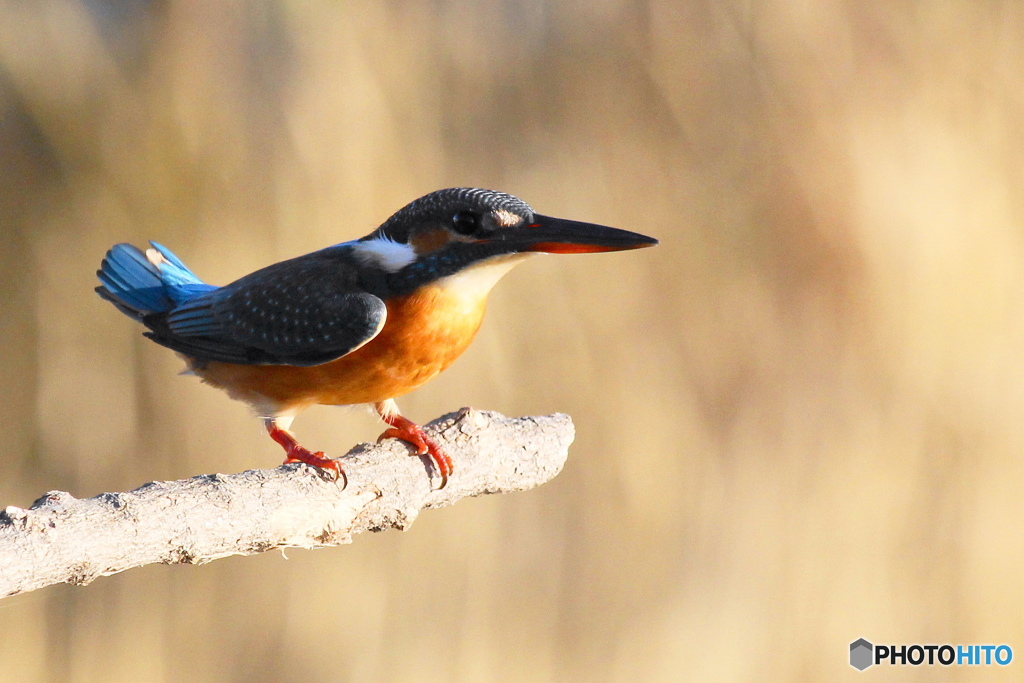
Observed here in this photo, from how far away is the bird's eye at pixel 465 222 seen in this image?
140cm

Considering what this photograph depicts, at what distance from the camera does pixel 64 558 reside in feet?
3.63

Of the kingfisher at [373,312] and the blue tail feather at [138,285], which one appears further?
the blue tail feather at [138,285]

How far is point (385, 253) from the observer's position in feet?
5.10

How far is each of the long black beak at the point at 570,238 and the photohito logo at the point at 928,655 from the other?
2.18 meters

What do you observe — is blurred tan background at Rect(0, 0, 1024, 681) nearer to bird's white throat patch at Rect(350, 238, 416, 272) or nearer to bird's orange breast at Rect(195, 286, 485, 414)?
bird's orange breast at Rect(195, 286, 485, 414)

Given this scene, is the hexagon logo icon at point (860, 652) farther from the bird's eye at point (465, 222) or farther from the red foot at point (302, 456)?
the bird's eye at point (465, 222)

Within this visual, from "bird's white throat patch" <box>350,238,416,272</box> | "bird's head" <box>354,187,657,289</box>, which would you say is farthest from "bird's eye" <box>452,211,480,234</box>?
"bird's white throat patch" <box>350,238,416,272</box>

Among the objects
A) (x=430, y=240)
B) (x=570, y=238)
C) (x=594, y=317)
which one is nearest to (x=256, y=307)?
(x=430, y=240)

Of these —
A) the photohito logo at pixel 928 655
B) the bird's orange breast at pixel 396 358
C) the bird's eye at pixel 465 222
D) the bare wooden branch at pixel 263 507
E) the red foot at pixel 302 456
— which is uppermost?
the bird's eye at pixel 465 222

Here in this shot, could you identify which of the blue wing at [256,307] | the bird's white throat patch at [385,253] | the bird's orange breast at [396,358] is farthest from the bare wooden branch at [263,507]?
the bird's white throat patch at [385,253]

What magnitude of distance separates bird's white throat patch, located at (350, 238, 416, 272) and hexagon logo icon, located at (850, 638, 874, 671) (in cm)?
225

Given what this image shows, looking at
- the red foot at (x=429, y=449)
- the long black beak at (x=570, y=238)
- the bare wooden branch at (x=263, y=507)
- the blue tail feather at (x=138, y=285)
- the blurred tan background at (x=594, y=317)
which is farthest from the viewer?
the blurred tan background at (x=594, y=317)

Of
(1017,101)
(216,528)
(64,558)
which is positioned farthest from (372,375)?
(1017,101)

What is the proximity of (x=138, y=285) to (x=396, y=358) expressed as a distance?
716 mm
